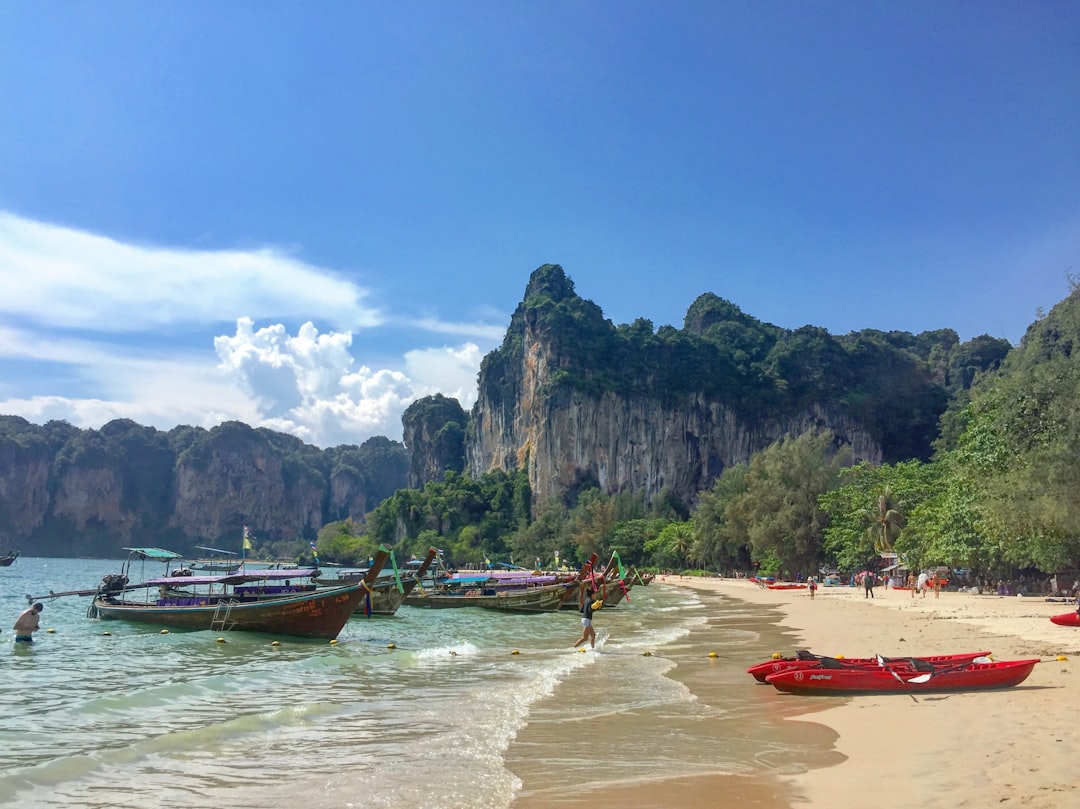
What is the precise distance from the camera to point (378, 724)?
1020cm

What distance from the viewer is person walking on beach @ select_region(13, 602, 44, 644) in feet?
64.7

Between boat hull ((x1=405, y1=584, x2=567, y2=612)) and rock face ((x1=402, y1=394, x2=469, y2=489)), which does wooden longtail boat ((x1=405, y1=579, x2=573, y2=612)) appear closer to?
boat hull ((x1=405, y1=584, x2=567, y2=612))

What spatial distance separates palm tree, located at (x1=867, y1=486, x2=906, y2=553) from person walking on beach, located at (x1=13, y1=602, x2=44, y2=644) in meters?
45.4

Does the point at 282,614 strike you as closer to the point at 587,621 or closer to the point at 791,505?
the point at 587,621

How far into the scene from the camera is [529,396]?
412 feet

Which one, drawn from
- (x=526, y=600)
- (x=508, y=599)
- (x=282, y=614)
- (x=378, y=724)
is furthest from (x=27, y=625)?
(x=526, y=600)

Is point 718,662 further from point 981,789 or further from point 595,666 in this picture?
point 981,789

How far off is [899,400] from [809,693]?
116 m

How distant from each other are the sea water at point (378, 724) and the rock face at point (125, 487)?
18193cm

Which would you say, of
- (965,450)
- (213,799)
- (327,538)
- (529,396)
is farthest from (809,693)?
(327,538)

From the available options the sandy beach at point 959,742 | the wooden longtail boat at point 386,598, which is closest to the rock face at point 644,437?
the wooden longtail boat at point 386,598

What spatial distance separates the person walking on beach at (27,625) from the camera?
1973 cm

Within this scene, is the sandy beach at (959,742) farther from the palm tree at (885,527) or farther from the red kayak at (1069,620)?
the palm tree at (885,527)

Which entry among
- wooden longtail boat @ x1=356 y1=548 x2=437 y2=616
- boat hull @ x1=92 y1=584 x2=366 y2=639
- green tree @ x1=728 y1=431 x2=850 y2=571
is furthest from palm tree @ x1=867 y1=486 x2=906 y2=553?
boat hull @ x1=92 y1=584 x2=366 y2=639
